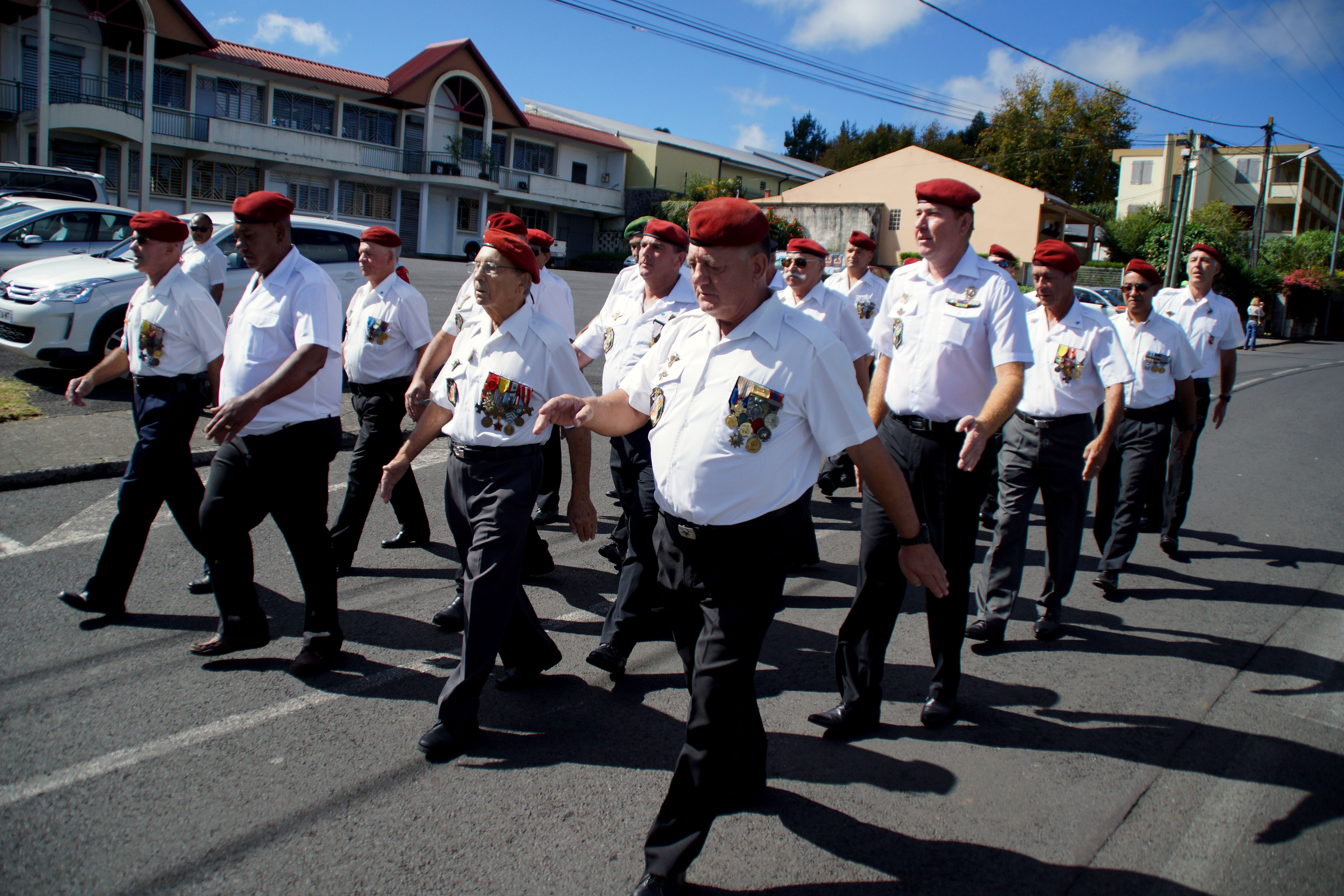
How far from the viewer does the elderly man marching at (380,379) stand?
5.21 metres

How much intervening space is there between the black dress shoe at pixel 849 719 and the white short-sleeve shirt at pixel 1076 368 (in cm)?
208

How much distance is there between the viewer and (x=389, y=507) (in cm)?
654

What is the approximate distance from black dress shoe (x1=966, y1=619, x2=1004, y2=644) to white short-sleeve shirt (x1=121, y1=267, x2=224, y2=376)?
406 cm

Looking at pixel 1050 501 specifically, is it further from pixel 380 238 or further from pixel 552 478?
pixel 380 238

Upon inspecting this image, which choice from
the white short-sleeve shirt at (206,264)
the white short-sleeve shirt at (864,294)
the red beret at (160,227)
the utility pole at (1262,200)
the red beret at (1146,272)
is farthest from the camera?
the utility pole at (1262,200)

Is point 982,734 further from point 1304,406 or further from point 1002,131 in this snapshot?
point 1002,131

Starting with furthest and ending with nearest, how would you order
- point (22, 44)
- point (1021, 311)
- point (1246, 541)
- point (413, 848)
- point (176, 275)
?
point (22, 44) → point (1246, 541) → point (176, 275) → point (1021, 311) → point (413, 848)

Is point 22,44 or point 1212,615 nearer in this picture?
point 1212,615

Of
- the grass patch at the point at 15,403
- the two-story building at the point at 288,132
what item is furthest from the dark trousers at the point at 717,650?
the two-story building at the point at 288,132

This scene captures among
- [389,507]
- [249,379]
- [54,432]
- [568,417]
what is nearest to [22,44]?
[54,432]

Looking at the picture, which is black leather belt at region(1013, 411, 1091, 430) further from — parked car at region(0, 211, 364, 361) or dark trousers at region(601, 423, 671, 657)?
parked car at region(0, 211, 364, 361)

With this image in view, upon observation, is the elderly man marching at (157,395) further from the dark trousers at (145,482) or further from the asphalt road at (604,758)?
the asphalt road at (604,758)

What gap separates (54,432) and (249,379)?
5.02 m

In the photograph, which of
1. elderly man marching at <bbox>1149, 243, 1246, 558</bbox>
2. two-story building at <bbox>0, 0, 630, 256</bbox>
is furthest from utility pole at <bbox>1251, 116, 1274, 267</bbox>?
elderly man marching at <bbox>1149, 243, 1246, 558</bbox>
